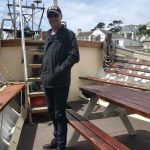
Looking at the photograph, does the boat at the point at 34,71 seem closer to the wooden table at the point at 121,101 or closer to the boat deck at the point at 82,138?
the boat deck at the point at 82,138

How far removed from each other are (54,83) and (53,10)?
795 mm

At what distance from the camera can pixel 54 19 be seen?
3656mm

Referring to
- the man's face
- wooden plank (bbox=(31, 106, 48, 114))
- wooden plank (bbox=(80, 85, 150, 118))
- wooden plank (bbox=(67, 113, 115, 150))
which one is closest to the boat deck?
wooden plank (bbox=(31, 106, 48, 114))

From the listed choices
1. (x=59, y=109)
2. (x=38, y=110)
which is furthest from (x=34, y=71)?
(x=59, y=109)

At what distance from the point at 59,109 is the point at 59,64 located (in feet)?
1.66

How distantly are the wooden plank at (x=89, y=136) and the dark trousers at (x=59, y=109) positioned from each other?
12cm

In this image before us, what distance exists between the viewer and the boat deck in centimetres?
425

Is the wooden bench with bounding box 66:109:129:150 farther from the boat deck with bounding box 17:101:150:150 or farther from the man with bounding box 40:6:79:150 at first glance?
the boat deck with bounding box 17:101:150:150

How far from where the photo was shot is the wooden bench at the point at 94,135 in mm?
2912

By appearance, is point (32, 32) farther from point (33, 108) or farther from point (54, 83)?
point (54, 83)

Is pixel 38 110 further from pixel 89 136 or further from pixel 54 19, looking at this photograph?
pixel 89 136

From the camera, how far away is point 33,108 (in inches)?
219

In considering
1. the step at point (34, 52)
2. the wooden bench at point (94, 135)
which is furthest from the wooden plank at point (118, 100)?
the step at point (34, 52)

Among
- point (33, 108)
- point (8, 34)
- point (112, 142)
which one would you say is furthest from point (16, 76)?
point (112, 142)
